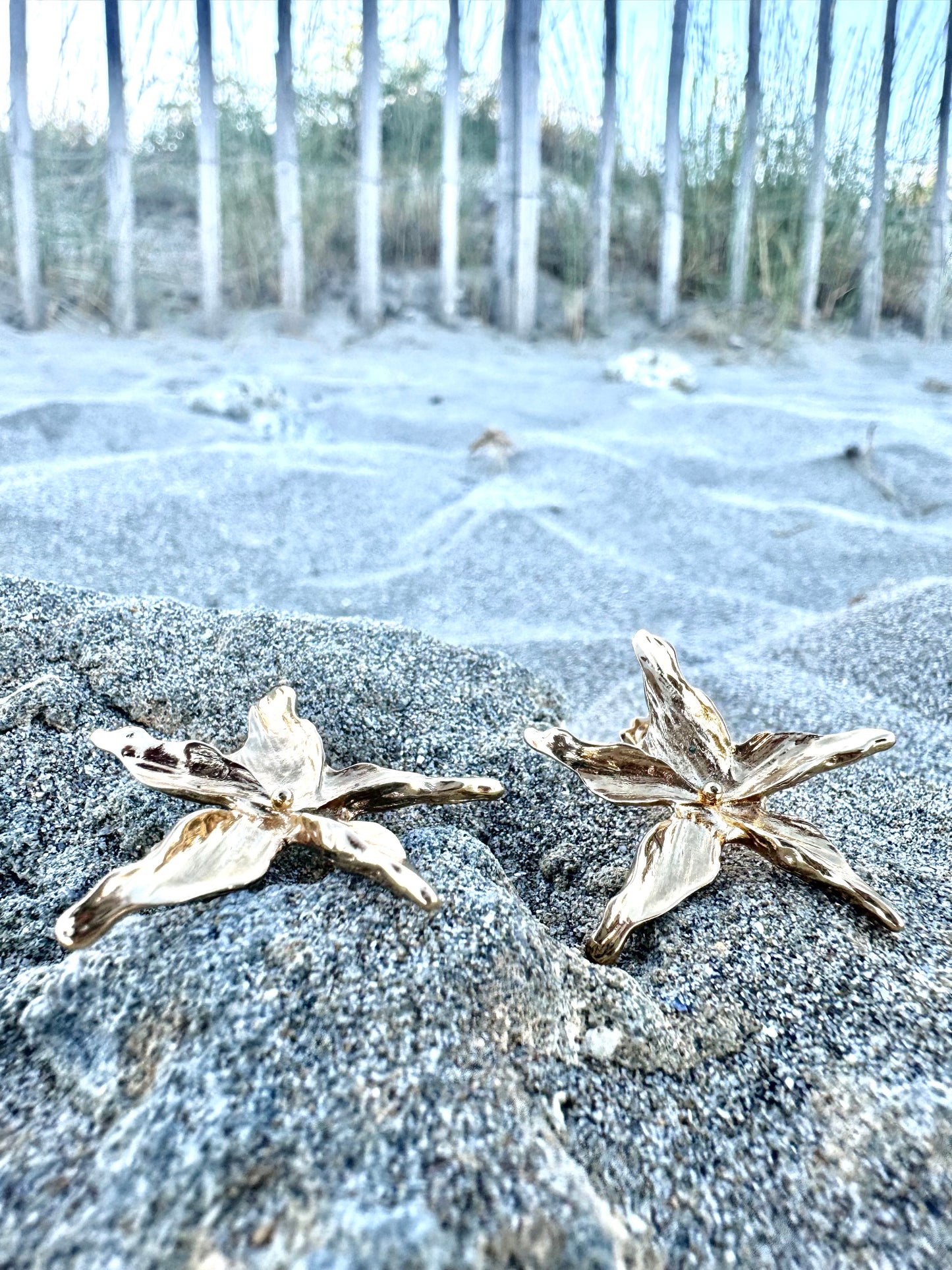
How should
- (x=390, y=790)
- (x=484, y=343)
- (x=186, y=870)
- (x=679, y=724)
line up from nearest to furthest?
(x=186, y=870), (x=390, y=790), (x=679, y=724), (x=484, y=343)

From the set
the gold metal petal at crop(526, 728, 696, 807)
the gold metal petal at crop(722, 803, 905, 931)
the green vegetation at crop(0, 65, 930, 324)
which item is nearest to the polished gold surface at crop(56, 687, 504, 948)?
the gold metal petal at crop(526, 728, 696, 807)

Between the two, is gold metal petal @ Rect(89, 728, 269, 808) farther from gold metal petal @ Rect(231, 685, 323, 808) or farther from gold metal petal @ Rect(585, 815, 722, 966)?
gold metal petal @ Rect(585, 815, 722, 966)

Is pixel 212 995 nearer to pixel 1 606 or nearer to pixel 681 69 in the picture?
pixel 1 606

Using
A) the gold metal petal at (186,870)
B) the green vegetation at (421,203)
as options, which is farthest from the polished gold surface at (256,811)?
the green vegetation at (421,203)

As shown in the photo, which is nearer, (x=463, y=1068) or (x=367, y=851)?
(x=463, y=1068)

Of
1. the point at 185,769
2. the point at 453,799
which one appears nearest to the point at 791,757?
the point at 453,799

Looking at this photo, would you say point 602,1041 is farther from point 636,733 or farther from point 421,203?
point 421,203

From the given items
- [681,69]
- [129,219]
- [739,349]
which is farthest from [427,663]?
[681,69]
